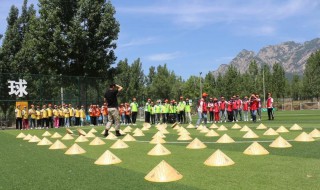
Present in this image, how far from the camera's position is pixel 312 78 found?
76188 mm

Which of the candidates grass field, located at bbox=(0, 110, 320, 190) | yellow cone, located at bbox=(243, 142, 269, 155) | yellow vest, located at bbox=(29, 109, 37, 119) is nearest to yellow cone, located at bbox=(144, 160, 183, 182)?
grass field, located at bbox=(0, 110, 320, 190)

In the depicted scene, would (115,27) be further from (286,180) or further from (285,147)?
(286,180)

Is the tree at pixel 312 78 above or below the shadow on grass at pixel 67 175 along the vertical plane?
above

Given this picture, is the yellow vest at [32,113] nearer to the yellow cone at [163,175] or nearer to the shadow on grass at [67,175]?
the shadow on grass at [67,175]

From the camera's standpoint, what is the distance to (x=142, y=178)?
6762 millimetres

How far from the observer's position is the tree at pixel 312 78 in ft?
239

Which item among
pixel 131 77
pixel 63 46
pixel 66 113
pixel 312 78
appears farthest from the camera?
pixel 312 78

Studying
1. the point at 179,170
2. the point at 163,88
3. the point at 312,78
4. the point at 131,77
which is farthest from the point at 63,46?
the point at 312,78

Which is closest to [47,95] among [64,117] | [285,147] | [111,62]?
[64,117]

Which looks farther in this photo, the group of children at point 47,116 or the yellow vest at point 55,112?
the yellow vest at point 55,112

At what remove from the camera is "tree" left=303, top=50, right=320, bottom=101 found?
2864 inches

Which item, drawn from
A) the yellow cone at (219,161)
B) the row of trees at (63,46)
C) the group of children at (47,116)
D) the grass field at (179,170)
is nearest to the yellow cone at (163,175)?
the grass field at (179,170)

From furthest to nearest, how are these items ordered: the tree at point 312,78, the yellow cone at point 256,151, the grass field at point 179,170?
the tree at point 312,78, the yellow cone at point 256,151, the grass field at point 179,170

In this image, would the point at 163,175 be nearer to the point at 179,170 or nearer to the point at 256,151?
the point at 179,170
